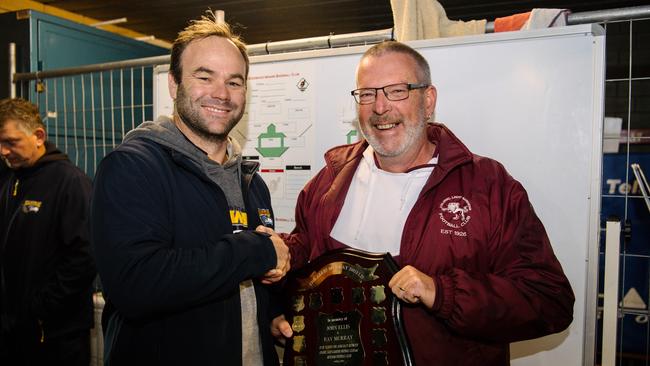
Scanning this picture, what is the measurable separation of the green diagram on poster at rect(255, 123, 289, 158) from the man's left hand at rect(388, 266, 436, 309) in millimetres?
1260

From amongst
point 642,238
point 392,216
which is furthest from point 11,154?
point 642,238

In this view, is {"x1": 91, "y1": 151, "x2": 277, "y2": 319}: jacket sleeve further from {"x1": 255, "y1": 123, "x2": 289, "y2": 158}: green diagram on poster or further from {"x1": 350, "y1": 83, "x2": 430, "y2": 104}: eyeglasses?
{"x1": 255, "y1": 123, "x2": 289, "y2": 158}: green diagram on poster

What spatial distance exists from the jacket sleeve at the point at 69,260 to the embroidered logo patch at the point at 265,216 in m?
1.36

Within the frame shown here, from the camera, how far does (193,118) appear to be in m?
1.69

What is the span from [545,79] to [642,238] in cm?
275

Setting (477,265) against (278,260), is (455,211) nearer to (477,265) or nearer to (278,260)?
(477,265)

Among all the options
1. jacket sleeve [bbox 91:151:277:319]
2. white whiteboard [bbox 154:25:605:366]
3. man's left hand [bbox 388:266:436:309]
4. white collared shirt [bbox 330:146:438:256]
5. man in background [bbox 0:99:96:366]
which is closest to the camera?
jacket sleeve [bbox 91:151:277:319]

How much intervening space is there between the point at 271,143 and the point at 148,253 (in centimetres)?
134

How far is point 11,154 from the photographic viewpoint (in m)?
2.87

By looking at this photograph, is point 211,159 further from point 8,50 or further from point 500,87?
point 8,50

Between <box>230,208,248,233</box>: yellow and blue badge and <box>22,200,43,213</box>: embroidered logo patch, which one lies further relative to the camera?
<box>22,200,43,213</box>: embroidered logo patch

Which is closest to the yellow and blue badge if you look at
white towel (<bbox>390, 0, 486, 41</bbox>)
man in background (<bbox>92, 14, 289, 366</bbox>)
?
man in background (<bbox>92, 14, 289, 366</bbox>)

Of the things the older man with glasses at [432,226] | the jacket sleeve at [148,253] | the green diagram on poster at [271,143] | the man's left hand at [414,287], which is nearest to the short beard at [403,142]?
the older man with glasses at [432,226]

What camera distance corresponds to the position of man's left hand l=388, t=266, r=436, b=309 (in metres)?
1.46
